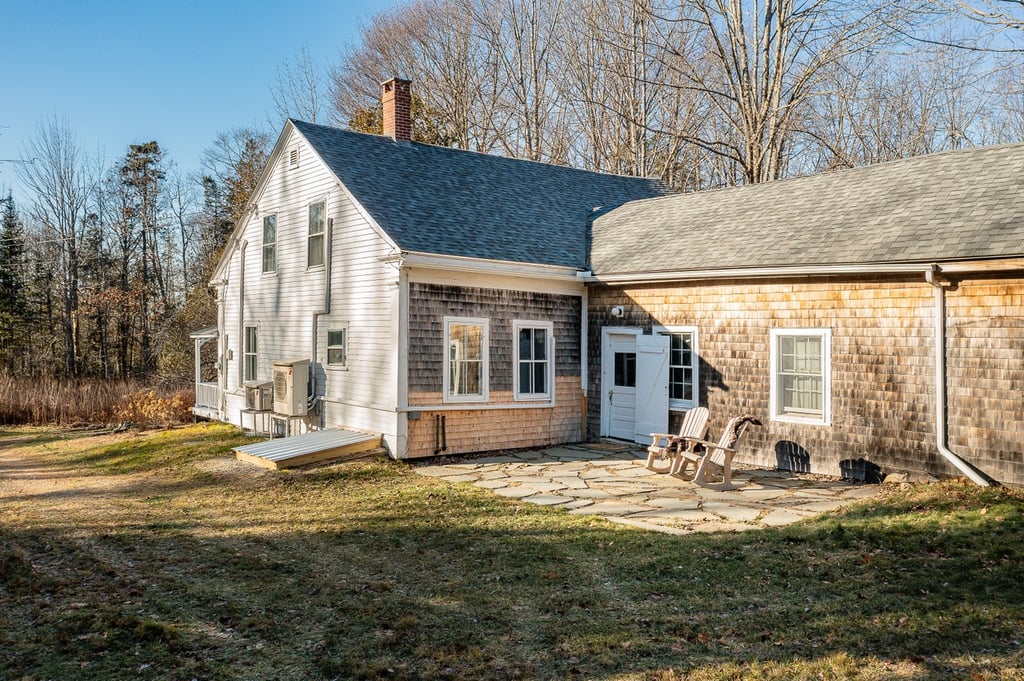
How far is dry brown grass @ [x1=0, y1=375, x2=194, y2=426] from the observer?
64.1 ft

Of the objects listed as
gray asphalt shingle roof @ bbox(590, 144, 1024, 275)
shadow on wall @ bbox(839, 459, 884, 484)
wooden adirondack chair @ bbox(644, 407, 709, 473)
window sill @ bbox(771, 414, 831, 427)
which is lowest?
shadow on wall @ bbox(839, 459, 884, 484)

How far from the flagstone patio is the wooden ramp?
1101 millimetres

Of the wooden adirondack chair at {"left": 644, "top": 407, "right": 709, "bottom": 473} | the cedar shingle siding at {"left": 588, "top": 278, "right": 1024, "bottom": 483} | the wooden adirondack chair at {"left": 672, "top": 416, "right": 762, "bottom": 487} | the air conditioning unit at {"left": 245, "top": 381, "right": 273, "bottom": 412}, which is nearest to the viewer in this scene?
the cedar shingle siding at {"left": 588, "top": 278, "right": 1024, "bottom": 483}

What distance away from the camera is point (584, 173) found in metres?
18.8

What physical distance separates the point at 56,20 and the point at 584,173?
55.7 feet

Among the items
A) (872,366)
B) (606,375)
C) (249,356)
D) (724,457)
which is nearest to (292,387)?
(249,356)

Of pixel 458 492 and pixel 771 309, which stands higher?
pixel 771 309

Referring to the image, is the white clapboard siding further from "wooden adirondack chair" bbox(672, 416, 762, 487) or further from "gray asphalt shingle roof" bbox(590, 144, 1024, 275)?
"wooden adirondack chair" bbox(672, 416, 762, 487)

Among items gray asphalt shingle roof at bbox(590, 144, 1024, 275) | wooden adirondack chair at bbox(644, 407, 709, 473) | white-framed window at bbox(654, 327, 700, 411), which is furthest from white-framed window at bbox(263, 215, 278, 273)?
wooden adirondack chair at bbox(644, 407, 709, 473)

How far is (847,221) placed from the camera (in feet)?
37.4

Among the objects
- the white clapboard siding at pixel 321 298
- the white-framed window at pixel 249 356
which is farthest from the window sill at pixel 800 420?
the white-framed window at pixel 249 356

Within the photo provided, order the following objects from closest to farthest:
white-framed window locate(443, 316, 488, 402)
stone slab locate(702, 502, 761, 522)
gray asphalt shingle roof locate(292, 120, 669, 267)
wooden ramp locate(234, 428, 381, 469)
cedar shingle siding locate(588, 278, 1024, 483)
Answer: stone slab locate(702, 502, 761, 522) < cedar shingle siding locate(588, 278, 1024, 483) < wooden ramp locate(234, 428, 381, 469) < white-framed window locate(443, 316, 488, 402) < gray asphalt shingle roof locate(292, 120, 669, 267)

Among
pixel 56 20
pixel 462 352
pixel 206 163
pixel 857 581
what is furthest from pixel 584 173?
pixel 206 163

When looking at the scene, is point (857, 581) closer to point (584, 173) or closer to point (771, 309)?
point (771, 309)
